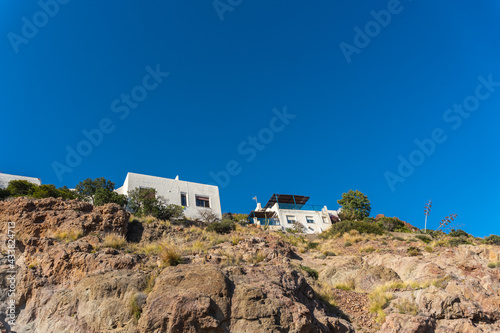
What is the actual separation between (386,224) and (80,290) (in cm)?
3571

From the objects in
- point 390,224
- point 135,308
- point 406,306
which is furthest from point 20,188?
point 390,224

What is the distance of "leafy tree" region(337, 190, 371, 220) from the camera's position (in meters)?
42.8

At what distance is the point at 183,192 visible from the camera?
33.0m

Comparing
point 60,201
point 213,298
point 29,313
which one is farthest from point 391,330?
point 60,201

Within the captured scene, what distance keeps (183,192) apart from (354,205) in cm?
2502

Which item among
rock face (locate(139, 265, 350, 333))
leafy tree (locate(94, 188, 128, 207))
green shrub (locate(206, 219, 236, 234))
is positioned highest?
leafy tree (locate(94, 188, 128, 207))

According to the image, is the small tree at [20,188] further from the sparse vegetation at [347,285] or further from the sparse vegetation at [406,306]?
the sparse vegetation at [406,306]

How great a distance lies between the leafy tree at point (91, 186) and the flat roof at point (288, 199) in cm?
2346

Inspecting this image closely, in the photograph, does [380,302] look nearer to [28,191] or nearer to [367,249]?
[367,249]

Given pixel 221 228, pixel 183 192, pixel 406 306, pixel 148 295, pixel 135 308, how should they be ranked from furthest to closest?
1. pixel 183 192
2. pixel 221 228
3. pixel 406 306
4. pixel 148 295
5. pixel 135 308

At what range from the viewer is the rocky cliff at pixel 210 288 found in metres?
8.25

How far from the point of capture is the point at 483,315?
9789mm

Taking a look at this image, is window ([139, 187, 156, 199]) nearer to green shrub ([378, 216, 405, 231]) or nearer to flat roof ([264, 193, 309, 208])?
flat roof ([264, 193, 309, 208])

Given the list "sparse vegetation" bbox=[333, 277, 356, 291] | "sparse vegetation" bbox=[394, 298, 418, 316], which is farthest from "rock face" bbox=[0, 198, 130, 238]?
"sparse vegetation" bbox=[394, 298, 418, 316]
